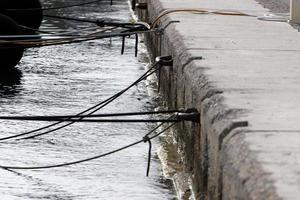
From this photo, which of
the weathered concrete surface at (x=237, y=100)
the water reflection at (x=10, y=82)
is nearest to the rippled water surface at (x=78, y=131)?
the water reflection at (x=10, y=82)

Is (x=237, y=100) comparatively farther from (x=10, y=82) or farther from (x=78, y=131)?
(x=10, y=82)

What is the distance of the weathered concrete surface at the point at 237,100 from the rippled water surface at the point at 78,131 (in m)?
0.45

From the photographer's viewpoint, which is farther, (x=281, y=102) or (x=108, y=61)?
(x=108, y=61)

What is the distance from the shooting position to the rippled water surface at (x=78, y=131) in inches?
258

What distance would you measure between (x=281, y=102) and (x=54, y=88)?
505 centimetres

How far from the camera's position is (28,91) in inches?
396

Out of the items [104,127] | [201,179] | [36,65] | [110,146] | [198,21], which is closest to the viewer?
[201,179]

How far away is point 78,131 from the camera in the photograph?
8203 millimetres

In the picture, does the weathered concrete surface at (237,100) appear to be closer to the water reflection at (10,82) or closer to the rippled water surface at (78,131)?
the rippled water surface at (78,131)

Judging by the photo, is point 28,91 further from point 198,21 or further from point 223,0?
point 223,0

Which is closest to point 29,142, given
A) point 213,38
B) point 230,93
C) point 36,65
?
point 213,38

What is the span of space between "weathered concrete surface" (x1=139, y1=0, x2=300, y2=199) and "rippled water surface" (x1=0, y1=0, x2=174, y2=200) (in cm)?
45

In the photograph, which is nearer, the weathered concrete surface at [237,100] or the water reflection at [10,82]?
the weathered concrete surface at [237,100]

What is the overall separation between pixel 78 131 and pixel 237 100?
2.88 metres
